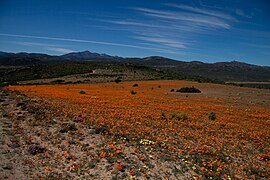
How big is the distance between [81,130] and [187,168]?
→ 5.57 metres

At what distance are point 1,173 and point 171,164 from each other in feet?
18.8

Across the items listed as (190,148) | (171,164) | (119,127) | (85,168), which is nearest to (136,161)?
(171,164)

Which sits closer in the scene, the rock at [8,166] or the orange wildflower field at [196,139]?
the rock at [8,166]

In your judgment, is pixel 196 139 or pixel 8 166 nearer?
pixel 8 166

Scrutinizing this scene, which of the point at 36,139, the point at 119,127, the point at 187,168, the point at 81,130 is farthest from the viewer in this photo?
the point at 119,127

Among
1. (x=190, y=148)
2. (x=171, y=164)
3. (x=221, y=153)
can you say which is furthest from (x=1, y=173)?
(x=221, y=153)

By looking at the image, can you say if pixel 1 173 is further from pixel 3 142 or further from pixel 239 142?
pixel 239 142

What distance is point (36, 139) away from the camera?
380 inches

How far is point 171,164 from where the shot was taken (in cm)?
850

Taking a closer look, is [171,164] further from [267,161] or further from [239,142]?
[239,142]

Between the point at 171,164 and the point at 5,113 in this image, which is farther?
the point at 5,113

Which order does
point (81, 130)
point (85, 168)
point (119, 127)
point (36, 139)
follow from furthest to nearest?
point (119, 127) → point (81, 130) → point (36, 139) → point (85, 168)

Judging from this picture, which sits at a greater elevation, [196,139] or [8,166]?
[196,139]

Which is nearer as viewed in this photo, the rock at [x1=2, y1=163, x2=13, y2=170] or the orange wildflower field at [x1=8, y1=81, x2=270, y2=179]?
the rock at [x1=2, y1=163, x2=13, y2=170]
